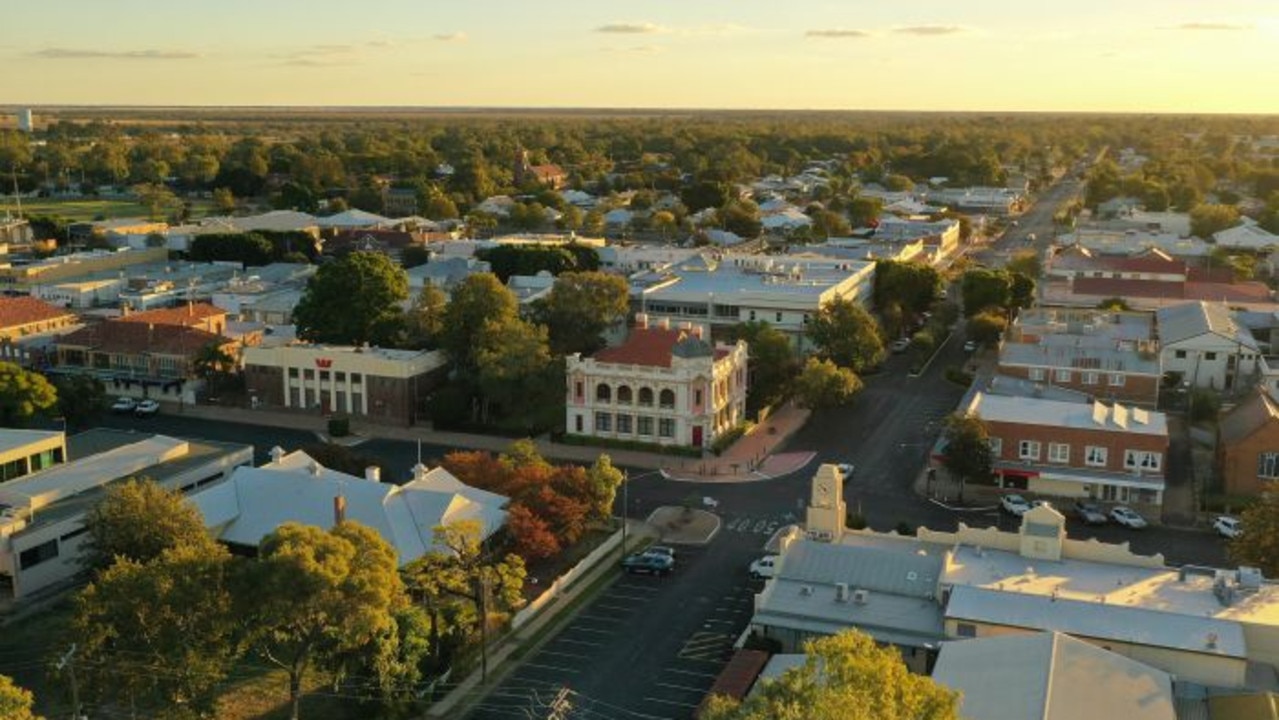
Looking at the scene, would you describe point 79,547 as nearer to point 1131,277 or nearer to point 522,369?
point 522,369

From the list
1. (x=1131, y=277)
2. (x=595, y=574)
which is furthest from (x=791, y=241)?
(x=595, y=574)

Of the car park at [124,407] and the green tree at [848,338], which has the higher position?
the green tree at [848,338]

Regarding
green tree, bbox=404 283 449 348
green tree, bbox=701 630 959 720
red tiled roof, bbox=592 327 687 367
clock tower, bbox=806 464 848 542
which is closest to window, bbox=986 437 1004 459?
clock tower, bbox=806 464 848 542

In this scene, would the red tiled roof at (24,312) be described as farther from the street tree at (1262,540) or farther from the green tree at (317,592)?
the street tree at (1262,540)

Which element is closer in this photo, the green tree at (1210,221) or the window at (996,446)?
the window at (996,446)

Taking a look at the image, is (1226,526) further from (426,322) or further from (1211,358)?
(426,322)

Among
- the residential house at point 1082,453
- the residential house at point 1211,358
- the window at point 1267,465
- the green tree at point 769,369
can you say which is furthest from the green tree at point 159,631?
the residential house at point 1211,358

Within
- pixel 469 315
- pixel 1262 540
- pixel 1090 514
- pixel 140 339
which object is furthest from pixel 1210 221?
pixel 140 339
